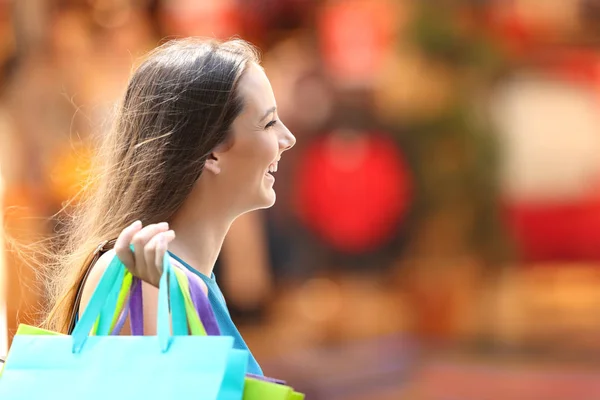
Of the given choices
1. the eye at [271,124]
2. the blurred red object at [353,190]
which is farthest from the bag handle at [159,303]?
the blurred red object at [353,190]

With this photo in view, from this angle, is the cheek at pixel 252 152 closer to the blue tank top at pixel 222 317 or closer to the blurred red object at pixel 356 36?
the blue tank top at pixel 222 317

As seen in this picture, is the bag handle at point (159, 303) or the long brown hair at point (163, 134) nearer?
the bag handle at point (159, 303)

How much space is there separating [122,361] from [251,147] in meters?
0.30

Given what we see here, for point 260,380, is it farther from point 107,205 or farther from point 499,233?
point 499,233

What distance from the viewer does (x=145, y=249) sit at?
3.11ft

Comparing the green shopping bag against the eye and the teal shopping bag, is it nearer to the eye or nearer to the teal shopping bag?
the teal shopping bag

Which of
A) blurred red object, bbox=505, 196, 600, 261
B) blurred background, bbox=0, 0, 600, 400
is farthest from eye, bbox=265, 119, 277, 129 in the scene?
blurred red object, bbox=505, 196, 600, 261

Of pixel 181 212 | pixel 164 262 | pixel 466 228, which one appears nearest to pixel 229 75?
pixel 181 212

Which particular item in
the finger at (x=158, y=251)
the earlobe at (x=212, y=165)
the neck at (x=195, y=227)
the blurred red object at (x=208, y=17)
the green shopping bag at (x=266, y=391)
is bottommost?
the green shopping bag at (x=266, y=391)

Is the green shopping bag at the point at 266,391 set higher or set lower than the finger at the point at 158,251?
lower

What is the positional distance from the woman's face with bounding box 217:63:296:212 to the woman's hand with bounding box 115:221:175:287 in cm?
17

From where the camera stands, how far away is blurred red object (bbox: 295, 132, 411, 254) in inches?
186

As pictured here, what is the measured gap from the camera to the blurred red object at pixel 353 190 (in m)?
4.73

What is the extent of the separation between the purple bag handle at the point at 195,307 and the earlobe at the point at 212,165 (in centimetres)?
14
